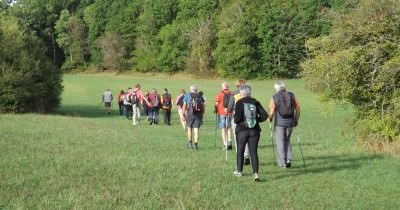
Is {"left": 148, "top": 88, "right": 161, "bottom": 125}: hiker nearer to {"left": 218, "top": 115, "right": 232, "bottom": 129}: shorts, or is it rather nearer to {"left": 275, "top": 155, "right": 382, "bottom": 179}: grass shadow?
{"left": 218, "top": 115, "right": 232, "bottom": 129}: shorts

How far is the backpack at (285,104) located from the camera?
38.7 feet

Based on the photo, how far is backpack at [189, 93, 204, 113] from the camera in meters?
14.9

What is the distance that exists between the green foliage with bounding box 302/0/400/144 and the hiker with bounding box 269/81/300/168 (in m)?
3.36

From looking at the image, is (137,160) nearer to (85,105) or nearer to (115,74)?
(85,105)

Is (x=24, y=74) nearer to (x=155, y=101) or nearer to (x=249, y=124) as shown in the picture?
(x=155, y=101)

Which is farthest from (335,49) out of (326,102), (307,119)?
(307,119)

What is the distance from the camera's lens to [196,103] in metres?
14.9

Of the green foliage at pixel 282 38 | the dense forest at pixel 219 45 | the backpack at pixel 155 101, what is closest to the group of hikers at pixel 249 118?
the dense forest at pixel 219 45

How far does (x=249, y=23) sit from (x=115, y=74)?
86.3ft

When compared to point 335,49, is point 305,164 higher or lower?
lower

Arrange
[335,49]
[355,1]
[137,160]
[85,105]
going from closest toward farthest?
[137,160]
[335,49]
[355,1]
[85,105]

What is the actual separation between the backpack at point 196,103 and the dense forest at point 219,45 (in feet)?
11.0

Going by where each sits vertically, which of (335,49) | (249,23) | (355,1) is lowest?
(335,49)

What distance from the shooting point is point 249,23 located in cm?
7625
